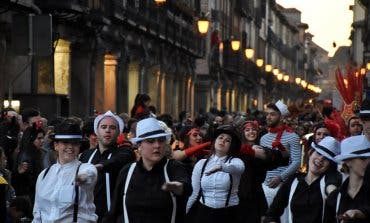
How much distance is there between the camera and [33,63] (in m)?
27.2

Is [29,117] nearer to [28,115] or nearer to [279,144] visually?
[28,115]

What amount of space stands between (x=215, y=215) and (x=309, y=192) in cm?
170

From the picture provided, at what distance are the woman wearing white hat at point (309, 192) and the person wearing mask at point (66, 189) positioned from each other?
4.44 feet

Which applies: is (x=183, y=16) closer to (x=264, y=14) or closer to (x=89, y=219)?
(x=89, y=219)

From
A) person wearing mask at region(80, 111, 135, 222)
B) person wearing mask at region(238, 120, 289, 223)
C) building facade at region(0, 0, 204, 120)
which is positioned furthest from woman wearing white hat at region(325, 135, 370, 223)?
building facade at region(0, 0, 204, 120)

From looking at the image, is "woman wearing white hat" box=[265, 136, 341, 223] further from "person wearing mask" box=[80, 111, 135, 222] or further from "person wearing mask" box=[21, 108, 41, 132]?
"person wearing mask" box=[21, 108, 41, 132]

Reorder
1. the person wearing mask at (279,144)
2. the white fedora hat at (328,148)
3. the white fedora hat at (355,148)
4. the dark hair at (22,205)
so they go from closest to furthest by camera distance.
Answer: the white fedora hat at (355,148) → the white fedora hat at (328,148) → the dark hair at (22,205) → the person wearing mask at (279,144)

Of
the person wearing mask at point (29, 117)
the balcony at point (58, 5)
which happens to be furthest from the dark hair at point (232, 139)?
the balcony at point (58, 5)

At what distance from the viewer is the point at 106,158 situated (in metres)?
9.91

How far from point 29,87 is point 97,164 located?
18037 millimetres

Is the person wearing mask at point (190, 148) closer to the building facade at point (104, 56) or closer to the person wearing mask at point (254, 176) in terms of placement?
the person wearing mask at point (254, 176)

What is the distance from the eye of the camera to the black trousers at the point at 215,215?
10.2 metres

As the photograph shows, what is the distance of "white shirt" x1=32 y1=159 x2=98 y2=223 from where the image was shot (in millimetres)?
8484

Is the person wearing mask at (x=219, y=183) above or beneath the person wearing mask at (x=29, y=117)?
beneath
